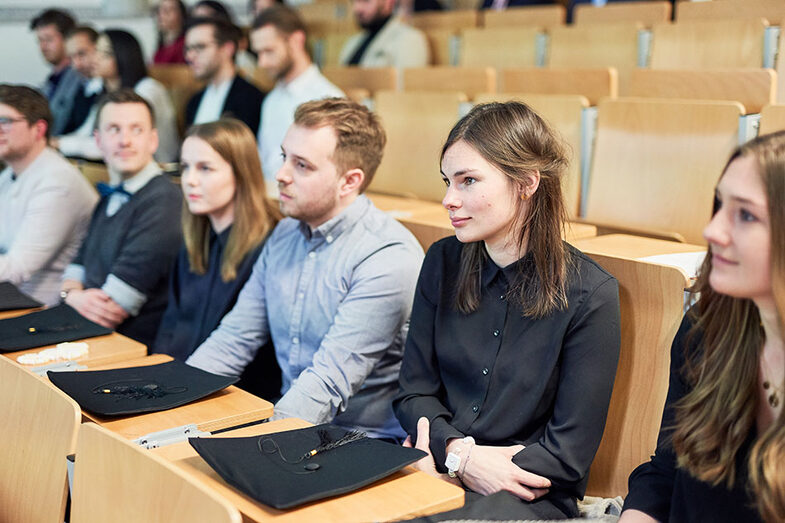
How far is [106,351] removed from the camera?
1942 millimetres

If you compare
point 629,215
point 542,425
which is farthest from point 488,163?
point 629,215

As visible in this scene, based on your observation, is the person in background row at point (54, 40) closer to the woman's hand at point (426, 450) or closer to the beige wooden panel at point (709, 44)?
the beige wooden panel at point (709, 44)

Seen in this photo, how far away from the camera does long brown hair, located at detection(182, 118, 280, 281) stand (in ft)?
7.63

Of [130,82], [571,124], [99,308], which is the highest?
[130,82]

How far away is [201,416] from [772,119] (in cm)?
155

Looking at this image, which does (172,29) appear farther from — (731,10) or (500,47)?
(731,10)

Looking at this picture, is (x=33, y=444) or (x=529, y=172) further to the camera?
(x=529, y=172)

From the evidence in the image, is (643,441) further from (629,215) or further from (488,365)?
(629,215)

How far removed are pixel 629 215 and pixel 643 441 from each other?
1.08 meters

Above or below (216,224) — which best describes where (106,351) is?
below

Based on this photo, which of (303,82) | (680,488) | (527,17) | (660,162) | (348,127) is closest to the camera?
(680,488)

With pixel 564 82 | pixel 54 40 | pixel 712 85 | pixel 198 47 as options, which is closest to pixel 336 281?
pixel 712 85

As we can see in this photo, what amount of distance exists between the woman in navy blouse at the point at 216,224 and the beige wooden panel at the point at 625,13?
2007mm

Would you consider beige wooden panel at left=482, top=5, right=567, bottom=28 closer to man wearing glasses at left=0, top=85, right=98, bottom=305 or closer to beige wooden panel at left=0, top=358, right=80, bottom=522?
man wearing glasses at left=0, top=85, right=98, bottom=305
